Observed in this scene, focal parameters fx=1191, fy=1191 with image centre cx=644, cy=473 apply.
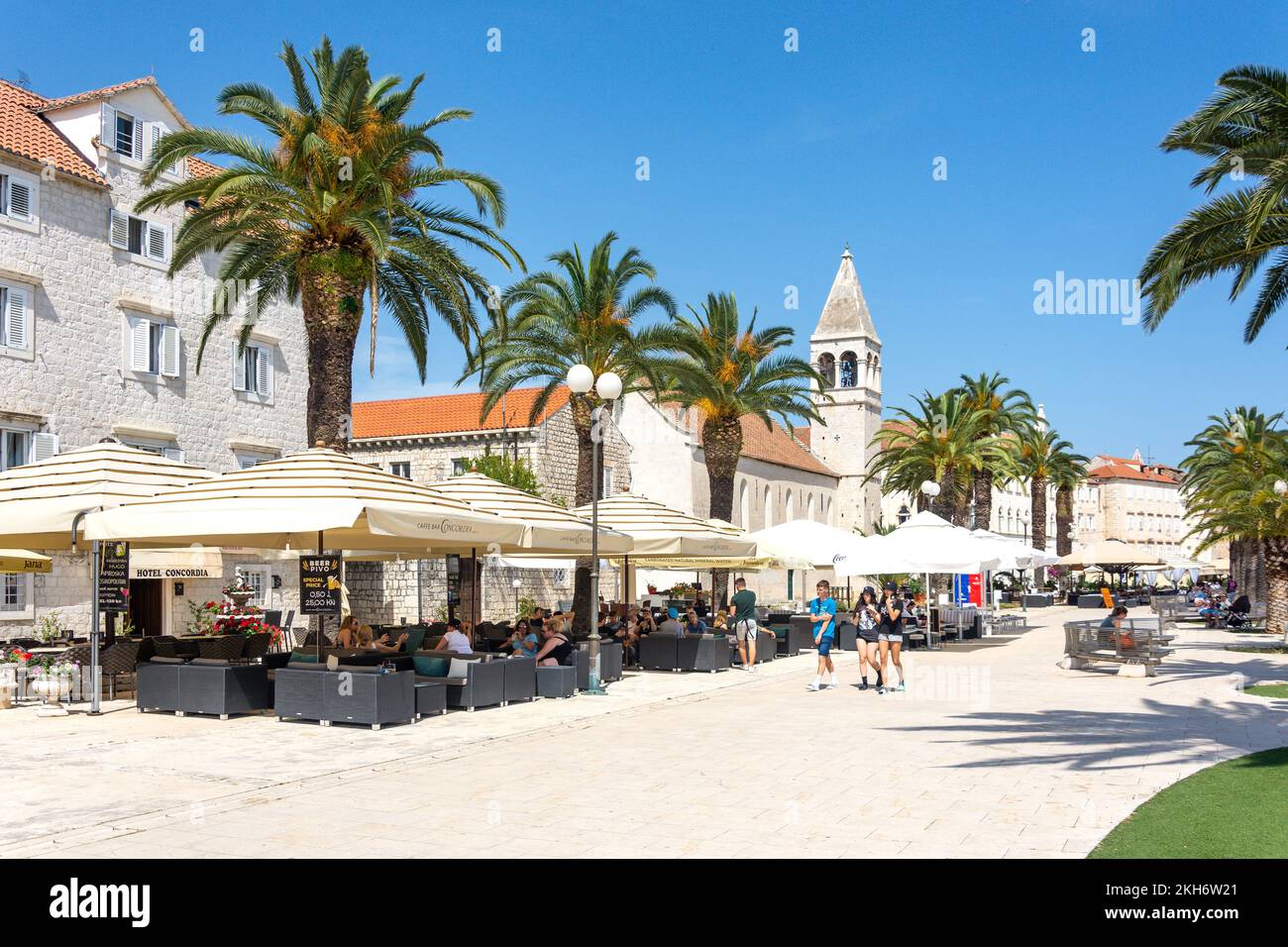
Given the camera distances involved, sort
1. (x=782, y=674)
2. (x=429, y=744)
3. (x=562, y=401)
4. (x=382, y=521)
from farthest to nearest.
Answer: (x=562, y=401)
(x=782, y=674)
(x=382, y=521)
(x=429, y=744)

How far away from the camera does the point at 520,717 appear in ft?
48.9

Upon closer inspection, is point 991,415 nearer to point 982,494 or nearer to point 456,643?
point 982,494

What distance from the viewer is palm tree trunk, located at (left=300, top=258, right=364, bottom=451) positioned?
20281 mm

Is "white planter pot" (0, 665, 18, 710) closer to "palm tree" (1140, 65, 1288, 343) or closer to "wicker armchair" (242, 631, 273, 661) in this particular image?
"wicker armchair" (242, 631, 273, 661)

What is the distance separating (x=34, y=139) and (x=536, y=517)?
17703 mm

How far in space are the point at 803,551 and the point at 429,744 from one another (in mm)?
15642

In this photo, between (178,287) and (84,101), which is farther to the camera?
(178,287)

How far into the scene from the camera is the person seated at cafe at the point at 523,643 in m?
17.8

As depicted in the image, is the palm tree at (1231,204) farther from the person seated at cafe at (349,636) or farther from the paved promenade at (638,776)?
the person seated at cafe at (349,636)

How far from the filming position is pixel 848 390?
89.5 m

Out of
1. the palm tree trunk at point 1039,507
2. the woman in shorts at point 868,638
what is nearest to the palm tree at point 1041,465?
the palm tree trunk at point 1039,507

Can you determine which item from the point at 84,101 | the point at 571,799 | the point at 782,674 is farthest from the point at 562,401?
the point at 571,799
